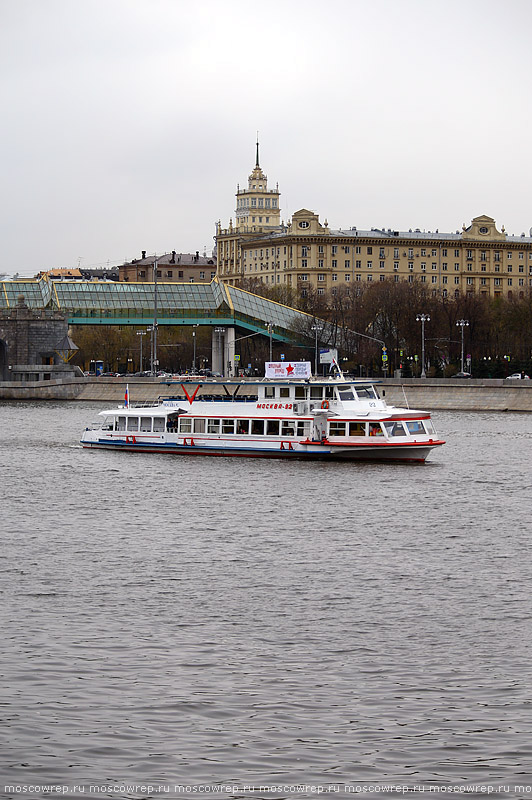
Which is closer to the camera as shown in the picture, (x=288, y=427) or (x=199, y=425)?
(x=288, y=427)

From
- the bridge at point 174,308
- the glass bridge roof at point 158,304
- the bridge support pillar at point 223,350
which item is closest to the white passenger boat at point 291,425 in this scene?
the bridge support pillar at point 223,350

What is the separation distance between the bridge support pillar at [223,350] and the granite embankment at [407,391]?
1421cm

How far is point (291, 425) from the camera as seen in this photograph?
54.0 m

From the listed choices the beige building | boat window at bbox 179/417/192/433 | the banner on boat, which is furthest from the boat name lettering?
the beige building

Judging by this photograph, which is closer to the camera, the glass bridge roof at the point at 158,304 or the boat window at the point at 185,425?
the boat window at the point at 185,425

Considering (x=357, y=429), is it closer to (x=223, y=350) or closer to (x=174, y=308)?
(x=174, y=308)

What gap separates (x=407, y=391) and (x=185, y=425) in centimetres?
4574

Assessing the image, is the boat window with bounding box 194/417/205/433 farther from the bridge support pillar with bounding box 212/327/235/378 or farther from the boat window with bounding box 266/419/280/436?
the bridge support pillar with bounding box 212/327/235/378

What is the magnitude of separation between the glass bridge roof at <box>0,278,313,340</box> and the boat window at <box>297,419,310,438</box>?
2880 inches

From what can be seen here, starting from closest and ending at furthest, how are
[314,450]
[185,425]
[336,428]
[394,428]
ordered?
[394,428] < [336,428] < [314,450] < [185,425]

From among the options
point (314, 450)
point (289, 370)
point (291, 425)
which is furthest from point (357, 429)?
point (289, 370)

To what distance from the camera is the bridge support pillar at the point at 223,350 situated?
126 metres

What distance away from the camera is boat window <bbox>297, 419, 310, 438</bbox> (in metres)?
53.7

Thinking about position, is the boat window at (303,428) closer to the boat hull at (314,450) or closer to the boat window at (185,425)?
the boat hull at (314,450)
